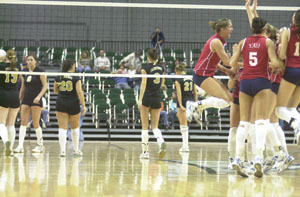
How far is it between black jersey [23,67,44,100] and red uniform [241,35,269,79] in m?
4.30

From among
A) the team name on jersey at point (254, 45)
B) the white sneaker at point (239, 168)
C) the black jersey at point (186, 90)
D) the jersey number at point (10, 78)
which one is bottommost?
the white sneaker at point (239, 168)

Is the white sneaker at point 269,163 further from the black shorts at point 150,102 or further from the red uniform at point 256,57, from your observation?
the black shorts at point 150,102

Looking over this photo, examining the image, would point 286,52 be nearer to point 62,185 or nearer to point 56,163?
point 62,185

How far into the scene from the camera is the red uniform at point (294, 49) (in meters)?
5.11

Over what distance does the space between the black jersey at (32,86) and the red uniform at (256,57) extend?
430 cm

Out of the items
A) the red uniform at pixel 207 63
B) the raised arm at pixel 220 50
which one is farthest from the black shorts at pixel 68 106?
the raised arm at pixel 220 50

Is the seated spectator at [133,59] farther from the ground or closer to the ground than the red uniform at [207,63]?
farther from the ground

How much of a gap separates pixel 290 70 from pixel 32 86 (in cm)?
477

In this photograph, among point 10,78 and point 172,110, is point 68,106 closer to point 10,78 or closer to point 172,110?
point 10,78

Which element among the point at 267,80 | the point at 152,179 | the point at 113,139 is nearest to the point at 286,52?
the point at 267,80

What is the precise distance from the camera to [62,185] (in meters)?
4.37

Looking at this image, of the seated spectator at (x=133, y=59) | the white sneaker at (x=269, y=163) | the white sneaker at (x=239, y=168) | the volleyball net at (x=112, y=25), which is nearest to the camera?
the white sneaker at (x=239, y=168)

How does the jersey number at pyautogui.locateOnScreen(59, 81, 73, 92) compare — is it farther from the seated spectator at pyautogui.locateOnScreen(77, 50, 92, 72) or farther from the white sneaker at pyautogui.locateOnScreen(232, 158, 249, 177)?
the seated spectator at pyautogui.locateOnScreen(77, 50, 92, 72)

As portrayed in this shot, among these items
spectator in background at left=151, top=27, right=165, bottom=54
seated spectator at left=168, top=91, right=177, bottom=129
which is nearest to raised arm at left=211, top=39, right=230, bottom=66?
seated spectator at left=168, top=91, right=177, bottom=129
